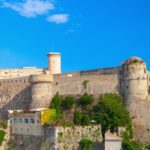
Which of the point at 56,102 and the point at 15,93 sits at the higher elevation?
the point at 15,93

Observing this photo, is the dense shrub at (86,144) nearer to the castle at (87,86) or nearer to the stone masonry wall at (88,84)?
the castle at (87,86)

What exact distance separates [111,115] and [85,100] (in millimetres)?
4974

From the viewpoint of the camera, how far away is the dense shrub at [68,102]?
59844mm

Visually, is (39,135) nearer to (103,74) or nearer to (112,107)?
(112,107)

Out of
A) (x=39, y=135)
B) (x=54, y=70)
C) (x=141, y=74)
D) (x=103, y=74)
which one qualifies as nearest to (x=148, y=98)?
(x=141, y=74)

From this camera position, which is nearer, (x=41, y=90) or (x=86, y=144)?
(x=86, y=144)

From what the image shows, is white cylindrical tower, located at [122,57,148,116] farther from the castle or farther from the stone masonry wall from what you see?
the stone masonry wall

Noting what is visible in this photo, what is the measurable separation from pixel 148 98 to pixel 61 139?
9628 millimetres

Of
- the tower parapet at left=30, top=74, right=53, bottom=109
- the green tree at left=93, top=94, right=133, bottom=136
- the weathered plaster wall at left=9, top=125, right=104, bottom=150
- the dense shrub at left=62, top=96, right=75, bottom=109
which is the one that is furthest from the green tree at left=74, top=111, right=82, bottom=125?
the tower parapet at left=30, top=74, right=53, bottom=109

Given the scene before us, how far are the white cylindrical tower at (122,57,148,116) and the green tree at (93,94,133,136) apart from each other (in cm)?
91

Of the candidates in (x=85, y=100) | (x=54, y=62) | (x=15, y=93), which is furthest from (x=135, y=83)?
(x=15, y=93)

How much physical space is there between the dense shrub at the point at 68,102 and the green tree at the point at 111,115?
368 cm

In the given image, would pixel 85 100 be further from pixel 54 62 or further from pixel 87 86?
pixel 54 62

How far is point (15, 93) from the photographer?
68375 mm
